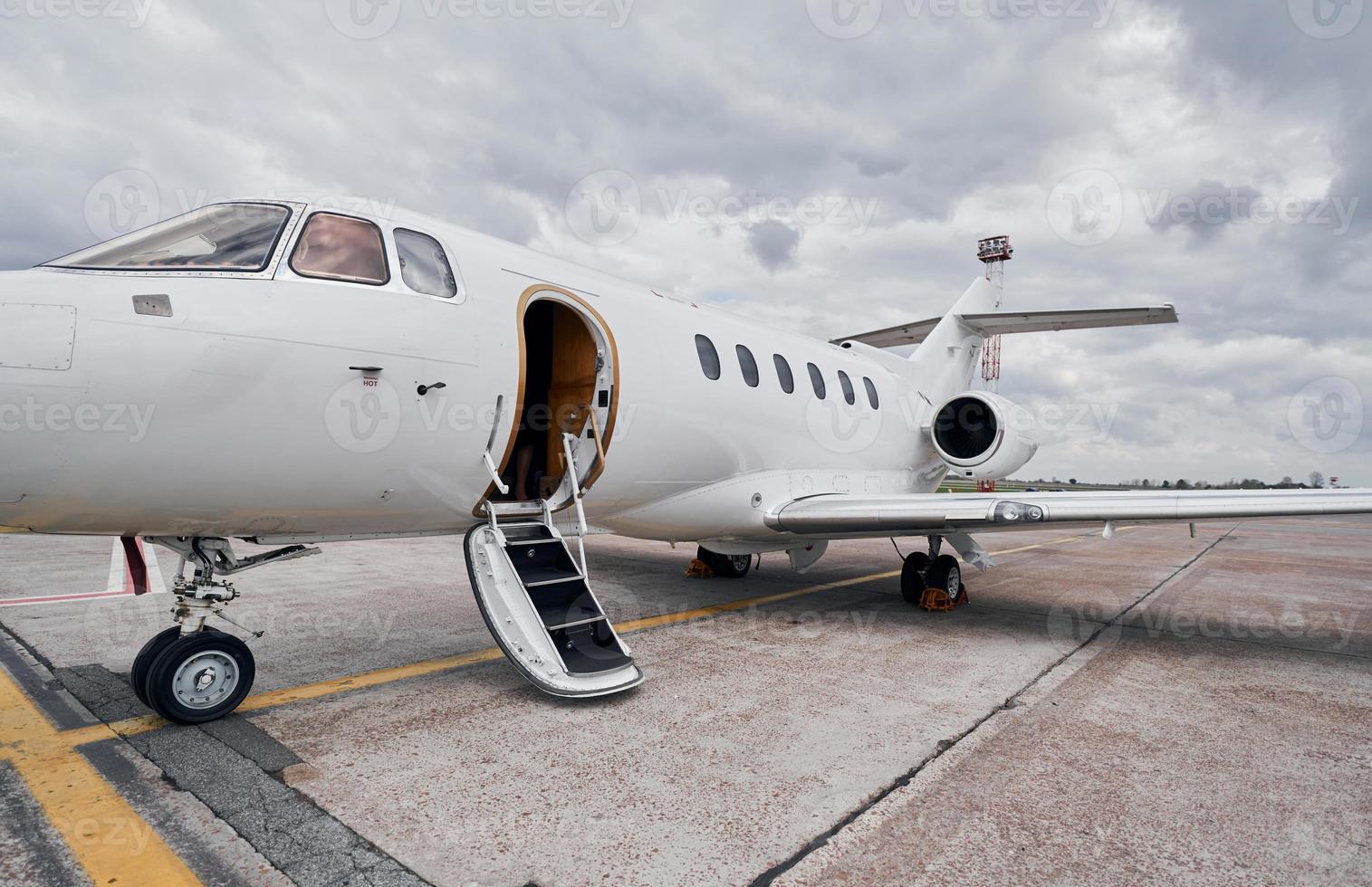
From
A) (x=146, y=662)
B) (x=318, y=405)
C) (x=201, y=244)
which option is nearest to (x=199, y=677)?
(x=146, y=662)

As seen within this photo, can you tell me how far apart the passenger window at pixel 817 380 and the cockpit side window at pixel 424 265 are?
4.75m

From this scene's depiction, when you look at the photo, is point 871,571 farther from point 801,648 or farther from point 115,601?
point 115,601

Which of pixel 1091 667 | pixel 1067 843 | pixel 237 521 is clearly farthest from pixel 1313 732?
pixel 237 521

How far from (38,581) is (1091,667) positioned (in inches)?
433

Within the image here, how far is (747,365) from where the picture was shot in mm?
7445

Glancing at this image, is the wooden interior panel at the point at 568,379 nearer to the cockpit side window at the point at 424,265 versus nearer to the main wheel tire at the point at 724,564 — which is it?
the cockpit side window at the point at 424,265

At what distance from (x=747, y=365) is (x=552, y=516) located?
107 inches

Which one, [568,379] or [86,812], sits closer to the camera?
[86,812]

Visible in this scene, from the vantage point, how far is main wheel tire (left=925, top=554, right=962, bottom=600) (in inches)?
330

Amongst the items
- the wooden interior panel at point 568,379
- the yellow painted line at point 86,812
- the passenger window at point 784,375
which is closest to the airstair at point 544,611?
the wooden interior panel at point 568,379

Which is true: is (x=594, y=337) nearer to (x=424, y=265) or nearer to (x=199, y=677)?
(x=424, y=265)

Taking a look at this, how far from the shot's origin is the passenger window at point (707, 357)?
677 centimetres

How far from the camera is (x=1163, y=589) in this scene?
10.6 metres

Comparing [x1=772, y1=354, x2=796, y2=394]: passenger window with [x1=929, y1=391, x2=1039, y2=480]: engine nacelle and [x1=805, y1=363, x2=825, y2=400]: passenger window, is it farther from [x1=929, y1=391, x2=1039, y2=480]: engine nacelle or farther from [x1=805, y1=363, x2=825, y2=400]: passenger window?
[x1=929, y1=391, x2=1039, y2=480]: engine nacelle
